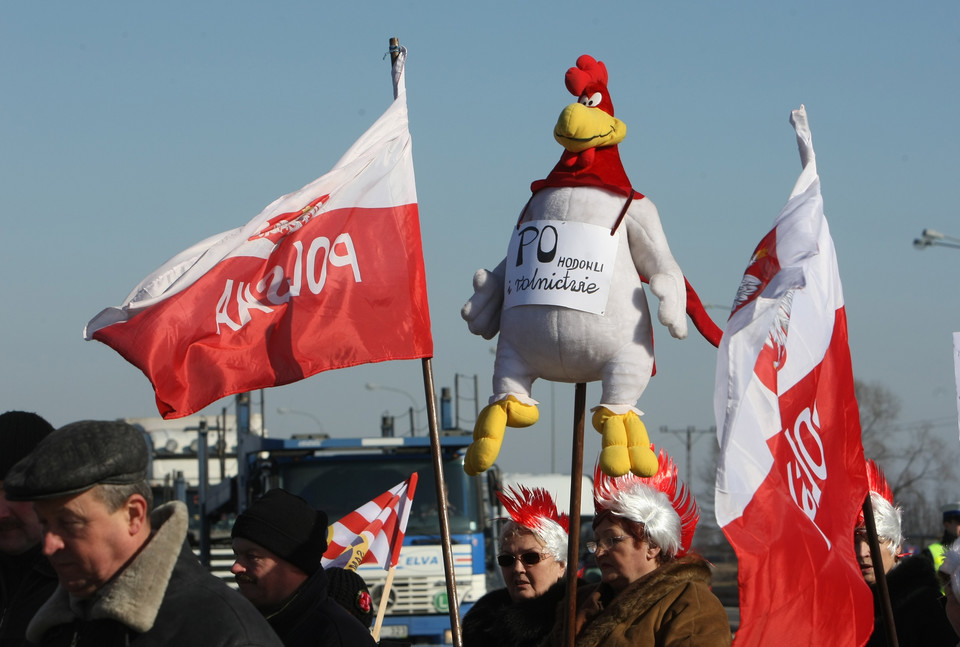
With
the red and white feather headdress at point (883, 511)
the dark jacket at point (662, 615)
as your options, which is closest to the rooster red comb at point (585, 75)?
the dark jacket at point (662, 615)

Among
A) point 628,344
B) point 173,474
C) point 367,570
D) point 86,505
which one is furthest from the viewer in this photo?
point 173,474

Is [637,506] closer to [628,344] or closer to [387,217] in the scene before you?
[628,344]

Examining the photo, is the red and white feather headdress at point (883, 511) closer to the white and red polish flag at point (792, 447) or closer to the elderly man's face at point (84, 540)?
the white and red polish flag at point (792, 447)

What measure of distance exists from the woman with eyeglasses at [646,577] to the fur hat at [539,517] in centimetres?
46

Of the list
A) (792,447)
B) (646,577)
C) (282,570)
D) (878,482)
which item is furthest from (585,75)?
(878,482)

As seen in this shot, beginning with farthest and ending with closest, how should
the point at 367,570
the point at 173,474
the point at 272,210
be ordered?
1. the point at 173,474
2. the point at 367,570
3. the point at 272,210

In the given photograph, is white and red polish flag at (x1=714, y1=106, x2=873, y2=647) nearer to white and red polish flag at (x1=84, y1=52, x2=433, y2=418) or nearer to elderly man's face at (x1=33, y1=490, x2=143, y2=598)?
white and red polish flag at (x1=84, y1=52, x2=433, y2=418)

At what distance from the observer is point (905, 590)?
5.18 m

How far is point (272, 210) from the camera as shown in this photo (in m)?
5.46

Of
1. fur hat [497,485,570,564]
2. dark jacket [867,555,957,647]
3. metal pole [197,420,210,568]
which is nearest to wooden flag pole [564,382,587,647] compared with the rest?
fur hat [497,485,570,564]

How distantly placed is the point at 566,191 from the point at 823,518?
4.55 feet

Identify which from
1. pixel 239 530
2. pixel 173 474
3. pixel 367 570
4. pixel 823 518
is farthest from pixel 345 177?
pixel 173 474

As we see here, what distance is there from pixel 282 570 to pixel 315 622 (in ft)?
0.94

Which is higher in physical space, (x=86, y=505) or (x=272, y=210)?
(x=272, y=210)
